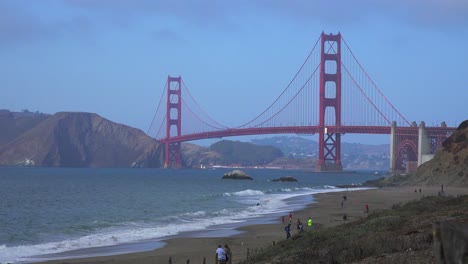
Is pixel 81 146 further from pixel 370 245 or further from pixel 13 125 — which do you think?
pixel 370 245

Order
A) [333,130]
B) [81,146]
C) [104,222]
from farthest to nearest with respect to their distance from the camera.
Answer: [81,146]
[333,130]
[104,222]

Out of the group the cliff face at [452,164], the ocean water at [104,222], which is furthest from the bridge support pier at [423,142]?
the ocean water at [104,222]

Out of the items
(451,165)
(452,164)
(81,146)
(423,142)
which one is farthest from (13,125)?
(452,164)

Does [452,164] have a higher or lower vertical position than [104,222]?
higher

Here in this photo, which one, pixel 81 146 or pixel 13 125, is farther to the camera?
pixel 13 125

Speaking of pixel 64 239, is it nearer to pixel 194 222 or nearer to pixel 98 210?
pixel 194 222

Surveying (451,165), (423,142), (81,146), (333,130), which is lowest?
(451,165)

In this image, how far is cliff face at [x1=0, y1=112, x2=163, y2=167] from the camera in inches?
6209

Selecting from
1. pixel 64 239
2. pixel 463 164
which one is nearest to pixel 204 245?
pixel 64 239

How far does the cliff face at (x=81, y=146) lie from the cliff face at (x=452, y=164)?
101 metres

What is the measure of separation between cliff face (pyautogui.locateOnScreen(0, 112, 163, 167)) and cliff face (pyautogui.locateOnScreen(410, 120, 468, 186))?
101 m

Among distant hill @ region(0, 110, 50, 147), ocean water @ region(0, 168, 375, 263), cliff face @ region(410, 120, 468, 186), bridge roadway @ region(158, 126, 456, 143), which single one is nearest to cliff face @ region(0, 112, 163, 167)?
distant hill @ region(0, 110, 50, 147)

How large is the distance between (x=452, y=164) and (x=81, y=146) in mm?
120942

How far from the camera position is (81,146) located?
16388 cm
